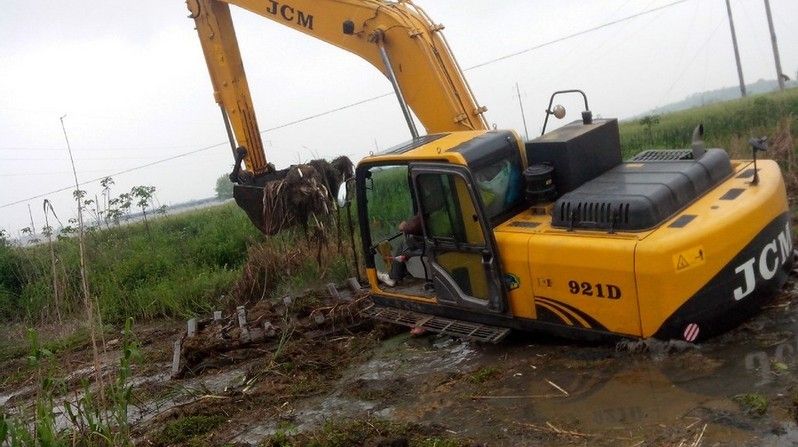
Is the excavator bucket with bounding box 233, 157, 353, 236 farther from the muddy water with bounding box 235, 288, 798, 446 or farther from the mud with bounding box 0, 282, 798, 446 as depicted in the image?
the muddy water with bounding box 235, 288, 798, 446

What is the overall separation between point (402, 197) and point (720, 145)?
6.97 m

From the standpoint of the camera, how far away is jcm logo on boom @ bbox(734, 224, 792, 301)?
4.87 m

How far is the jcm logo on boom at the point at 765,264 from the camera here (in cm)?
487

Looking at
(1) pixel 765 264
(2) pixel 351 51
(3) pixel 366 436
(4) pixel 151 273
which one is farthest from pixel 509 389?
(4) pixel 151 273

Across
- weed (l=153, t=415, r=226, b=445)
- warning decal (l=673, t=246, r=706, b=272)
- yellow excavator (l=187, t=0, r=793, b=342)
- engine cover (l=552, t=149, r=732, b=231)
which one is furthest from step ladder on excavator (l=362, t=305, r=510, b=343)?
weed (l=153, t=415, r=226, b=445)

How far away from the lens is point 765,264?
16.5 feet

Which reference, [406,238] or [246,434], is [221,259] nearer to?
[406,238]

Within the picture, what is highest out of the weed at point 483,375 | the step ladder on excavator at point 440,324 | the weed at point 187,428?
the step ladder on excavator at point 440,324

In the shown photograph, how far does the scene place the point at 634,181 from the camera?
5277 mm

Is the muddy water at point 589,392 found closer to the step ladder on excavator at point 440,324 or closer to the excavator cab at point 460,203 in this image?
the step ladder on excavator at point 440,324

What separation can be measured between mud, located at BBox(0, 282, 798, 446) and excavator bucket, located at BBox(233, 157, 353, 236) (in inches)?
69.2

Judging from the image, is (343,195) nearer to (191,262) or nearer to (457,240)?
(457,240)

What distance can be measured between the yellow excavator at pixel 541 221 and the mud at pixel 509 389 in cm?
20

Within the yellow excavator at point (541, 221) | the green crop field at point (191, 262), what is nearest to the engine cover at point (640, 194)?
the yellow excavator at point (541, 221)
